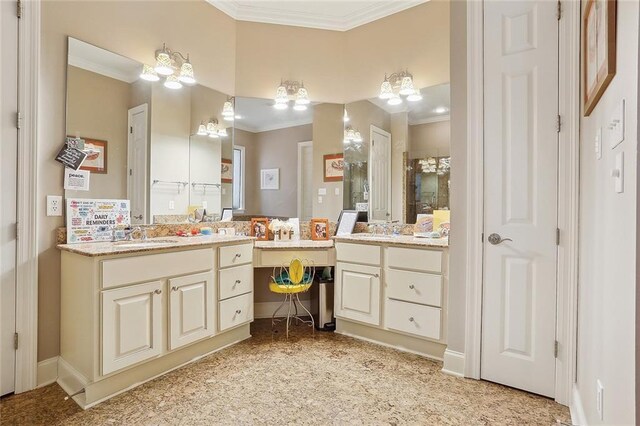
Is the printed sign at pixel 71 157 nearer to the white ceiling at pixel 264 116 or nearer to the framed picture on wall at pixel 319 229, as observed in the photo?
the white ceiling at pixel 264 116

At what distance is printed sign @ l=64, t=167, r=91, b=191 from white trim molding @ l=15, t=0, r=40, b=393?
0.57 ft

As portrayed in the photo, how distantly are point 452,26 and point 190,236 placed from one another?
2.52 m

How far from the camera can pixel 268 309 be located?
3600 mm

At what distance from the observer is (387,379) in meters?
2.28

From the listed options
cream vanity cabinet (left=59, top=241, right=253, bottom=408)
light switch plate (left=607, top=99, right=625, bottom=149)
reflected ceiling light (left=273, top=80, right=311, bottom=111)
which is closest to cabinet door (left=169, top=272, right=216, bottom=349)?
cream vanity cabinet (left=59, top=241, right=253, bottom=408)

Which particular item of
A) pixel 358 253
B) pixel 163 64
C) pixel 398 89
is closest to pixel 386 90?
pixel 398 89

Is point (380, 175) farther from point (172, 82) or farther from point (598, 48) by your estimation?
point (598, 48)

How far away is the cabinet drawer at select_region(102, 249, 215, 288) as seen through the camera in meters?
1.99

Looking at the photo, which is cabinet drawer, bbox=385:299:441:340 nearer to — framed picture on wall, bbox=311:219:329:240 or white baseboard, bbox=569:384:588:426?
white baseboard, bbox=569:384:588:426

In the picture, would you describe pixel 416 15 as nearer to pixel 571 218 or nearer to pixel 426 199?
pixel 426 199

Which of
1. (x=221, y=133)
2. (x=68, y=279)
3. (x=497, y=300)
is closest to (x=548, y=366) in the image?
(x=497, y=300)

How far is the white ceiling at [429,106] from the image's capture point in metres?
3.07

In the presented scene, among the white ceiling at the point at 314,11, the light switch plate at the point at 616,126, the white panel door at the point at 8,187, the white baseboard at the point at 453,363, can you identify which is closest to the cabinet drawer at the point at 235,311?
the white panel door at the point at 8,187

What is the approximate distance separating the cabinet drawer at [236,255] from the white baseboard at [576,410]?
2.32 metres
